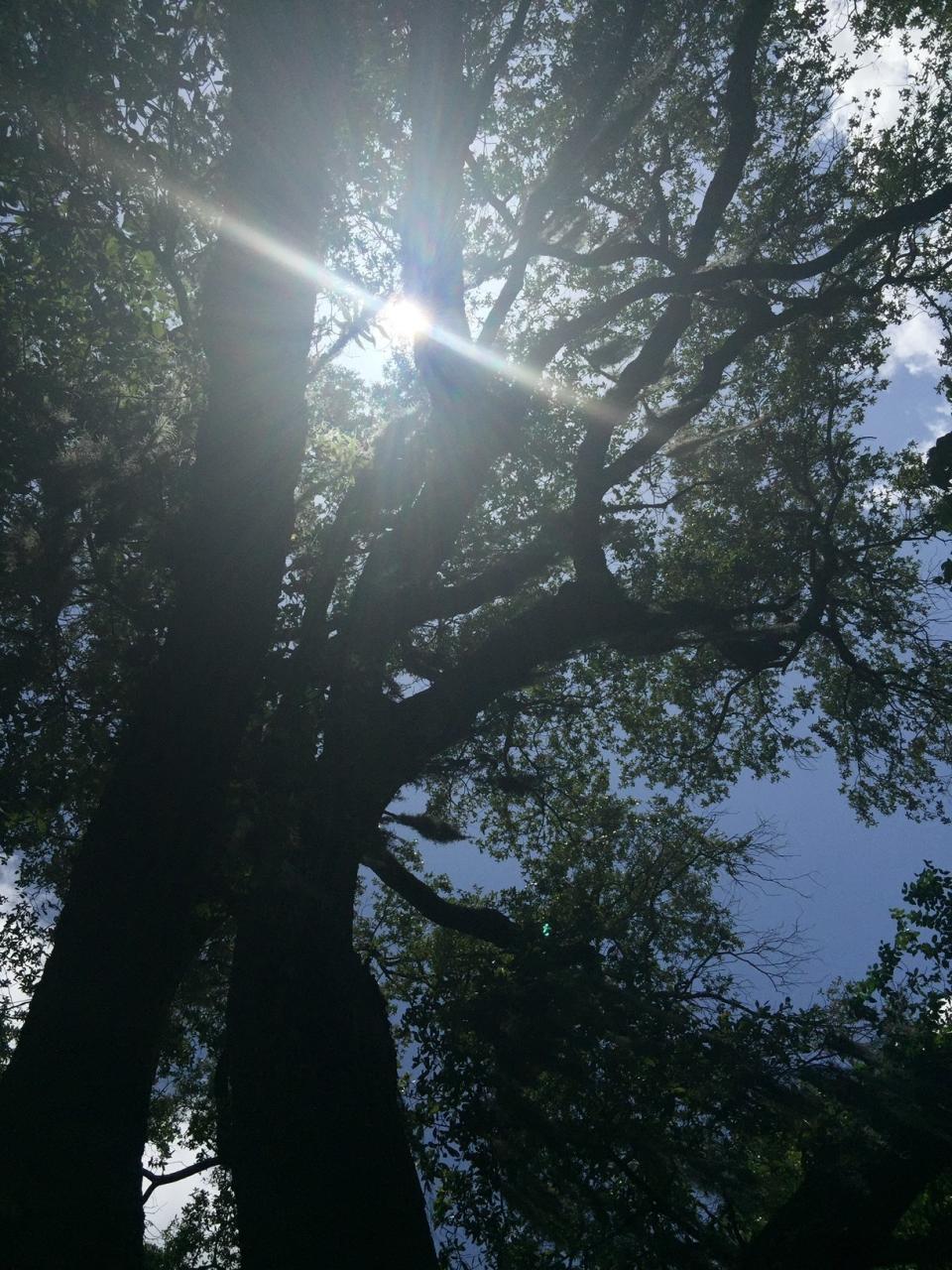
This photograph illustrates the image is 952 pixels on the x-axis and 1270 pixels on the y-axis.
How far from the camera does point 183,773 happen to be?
587 centimetres

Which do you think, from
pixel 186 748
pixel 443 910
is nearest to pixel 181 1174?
pixel 443 910

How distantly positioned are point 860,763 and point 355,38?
12.4 metres

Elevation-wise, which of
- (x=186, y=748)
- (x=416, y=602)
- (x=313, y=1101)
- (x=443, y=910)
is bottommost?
(x=313, y=1101)

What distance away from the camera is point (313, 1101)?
596 cm

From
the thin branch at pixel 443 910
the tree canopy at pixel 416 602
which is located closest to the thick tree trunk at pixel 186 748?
the tree canopy at pixel 416 602

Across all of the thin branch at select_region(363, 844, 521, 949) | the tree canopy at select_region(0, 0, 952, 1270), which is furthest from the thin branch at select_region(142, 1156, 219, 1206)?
the thin branch at select_region(363, 844, 521, 949)

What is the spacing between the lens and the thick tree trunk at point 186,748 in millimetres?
4621

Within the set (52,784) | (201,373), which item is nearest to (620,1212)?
(52,784)

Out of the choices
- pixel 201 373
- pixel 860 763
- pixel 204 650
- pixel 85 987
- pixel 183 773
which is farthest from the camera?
pixel 860 763

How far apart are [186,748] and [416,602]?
3915mm

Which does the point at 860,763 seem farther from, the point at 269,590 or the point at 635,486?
the point at 269,590

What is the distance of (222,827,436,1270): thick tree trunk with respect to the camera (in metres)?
5.42

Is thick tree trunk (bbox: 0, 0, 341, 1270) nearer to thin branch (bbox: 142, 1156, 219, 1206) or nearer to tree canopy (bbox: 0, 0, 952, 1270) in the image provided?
tree canopy (bbox: 0, 0, 952, 1270)

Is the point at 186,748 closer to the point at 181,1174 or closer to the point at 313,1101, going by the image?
the point at 313,1101
